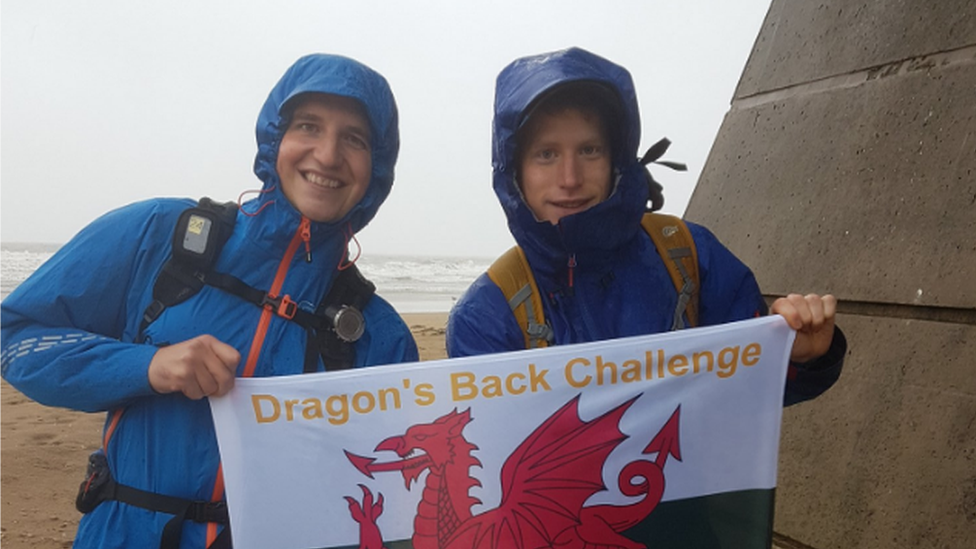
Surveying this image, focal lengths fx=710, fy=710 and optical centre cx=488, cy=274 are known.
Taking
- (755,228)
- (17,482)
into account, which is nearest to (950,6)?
(755,228)

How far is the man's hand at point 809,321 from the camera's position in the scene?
2148mm

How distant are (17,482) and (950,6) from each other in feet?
24.0

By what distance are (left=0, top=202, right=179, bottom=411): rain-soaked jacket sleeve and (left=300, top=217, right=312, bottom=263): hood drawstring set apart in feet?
1.49

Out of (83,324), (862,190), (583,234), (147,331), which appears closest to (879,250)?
(862,190)

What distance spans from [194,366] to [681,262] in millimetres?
1521

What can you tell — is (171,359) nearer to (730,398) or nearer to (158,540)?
(158,540)

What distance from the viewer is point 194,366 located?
6.29 feet

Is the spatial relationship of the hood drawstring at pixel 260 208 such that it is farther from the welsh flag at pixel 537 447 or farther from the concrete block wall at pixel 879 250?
the concrete block wall at pixel 879 250

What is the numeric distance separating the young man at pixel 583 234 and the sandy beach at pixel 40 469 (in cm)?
426

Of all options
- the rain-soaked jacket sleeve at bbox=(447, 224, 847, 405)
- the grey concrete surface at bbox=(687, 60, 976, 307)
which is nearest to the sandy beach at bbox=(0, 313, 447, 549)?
the rain-soaked jacket sleeve at bbox=(447, 224, 847, 405)

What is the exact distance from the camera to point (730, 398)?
2.20 metres

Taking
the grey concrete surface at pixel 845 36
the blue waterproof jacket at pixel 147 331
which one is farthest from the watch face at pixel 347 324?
the grey concrete surface at pixel 845 36

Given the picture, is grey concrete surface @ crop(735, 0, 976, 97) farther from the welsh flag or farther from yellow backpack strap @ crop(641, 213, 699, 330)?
the welsh flag

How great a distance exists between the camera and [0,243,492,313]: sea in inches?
984
